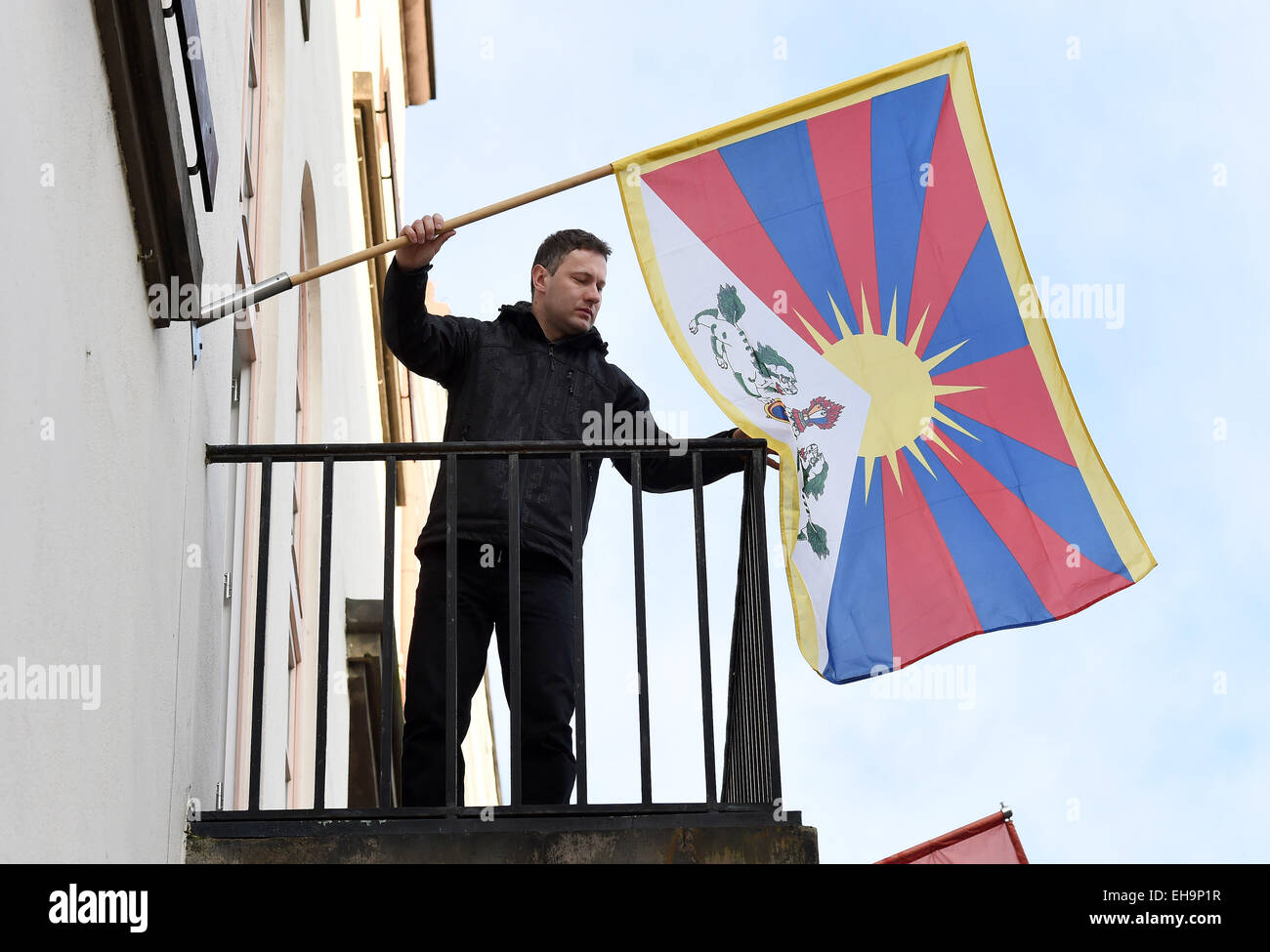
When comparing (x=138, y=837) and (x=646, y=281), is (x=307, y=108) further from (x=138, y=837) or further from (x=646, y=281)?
(x=138, y=837)

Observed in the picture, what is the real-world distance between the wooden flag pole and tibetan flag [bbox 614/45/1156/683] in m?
0.35

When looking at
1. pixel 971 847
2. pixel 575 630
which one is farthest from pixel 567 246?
pixel 971 847

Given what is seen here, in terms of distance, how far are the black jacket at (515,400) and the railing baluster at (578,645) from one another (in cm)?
21

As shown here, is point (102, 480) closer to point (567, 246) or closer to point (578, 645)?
point (578, 645)

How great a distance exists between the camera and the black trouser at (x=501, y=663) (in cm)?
597

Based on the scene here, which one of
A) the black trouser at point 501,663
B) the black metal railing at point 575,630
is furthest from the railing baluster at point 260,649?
the black trouser at point 501,663

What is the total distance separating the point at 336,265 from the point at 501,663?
1423 mm

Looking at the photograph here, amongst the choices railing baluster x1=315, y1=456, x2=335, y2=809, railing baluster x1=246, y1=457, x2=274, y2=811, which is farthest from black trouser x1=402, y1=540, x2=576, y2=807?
railing baluster x1=246, y1=457, x2=274, y2=811

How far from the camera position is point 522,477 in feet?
20.6

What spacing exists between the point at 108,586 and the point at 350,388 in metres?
8.48

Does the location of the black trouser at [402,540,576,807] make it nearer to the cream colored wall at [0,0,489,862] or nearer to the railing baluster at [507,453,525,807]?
the railing baluster at [507,453,525,807]

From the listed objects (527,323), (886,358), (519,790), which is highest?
(527,323)

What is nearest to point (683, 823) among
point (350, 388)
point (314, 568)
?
point (314, 568)

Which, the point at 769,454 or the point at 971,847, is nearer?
the point at 769,454
